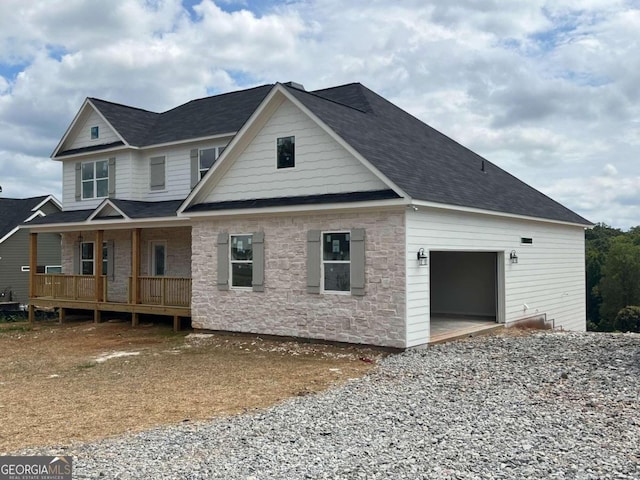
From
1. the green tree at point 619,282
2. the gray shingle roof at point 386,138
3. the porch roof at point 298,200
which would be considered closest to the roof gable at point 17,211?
the gray shingle roof at point 386,138

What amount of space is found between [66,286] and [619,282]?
48.5 m

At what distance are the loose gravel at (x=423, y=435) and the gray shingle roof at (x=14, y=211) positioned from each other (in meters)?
27.7

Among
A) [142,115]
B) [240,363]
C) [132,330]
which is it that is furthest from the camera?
[142,115]

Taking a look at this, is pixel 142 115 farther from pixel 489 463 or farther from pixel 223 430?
pixel 489 463

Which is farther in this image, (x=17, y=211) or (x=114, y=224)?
(x=17, y=211)

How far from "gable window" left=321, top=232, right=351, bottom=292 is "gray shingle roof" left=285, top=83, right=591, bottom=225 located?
1962 millimetres

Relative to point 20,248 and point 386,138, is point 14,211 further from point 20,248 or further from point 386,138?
point 386,138

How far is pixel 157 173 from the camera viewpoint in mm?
20969

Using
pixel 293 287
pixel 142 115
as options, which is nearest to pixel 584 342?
pixel 293 287

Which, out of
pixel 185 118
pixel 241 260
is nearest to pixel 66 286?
pixel 185 118

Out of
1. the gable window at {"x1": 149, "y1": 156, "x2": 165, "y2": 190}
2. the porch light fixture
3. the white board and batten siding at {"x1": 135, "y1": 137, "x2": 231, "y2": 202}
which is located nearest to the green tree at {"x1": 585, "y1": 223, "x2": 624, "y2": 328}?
the white board and batten siding at {"x1": 135, "y1": 137, "x2": 231, "y2": 202}

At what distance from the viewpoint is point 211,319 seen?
15.8m

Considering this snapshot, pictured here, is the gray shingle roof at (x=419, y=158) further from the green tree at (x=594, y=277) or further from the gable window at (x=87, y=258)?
the green tree at (x=594, y=277)

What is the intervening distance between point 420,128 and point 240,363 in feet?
34.8
